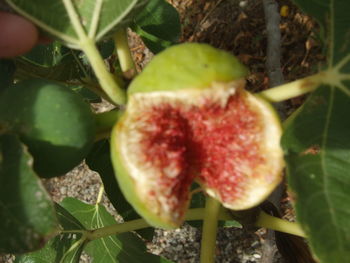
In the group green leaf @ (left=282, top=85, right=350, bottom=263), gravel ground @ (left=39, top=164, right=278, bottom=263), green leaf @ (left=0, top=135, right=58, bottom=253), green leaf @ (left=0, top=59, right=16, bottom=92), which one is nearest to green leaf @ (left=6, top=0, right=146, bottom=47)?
green leaf @ (left=0, top=59, right=16, bottom=92)

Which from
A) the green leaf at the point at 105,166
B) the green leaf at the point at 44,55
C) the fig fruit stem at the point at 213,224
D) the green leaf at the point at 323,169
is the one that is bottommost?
the green leaf at the point at 105,166

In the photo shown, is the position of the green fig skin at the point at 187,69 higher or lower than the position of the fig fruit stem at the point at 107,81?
higher

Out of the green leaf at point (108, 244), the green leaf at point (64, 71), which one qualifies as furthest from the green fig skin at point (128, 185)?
the green leaf at point (108, 244)

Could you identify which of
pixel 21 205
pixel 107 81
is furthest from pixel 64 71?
pixel 21 205

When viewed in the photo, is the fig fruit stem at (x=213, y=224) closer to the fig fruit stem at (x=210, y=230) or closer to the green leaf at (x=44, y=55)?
the fig fruit stem at (x=210, y=230)

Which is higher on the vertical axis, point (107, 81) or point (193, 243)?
point (107, 81)

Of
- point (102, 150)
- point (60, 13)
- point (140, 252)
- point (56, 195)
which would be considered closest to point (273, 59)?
point (102, 150)

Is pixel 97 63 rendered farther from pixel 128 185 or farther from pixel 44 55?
pixel 44 55
